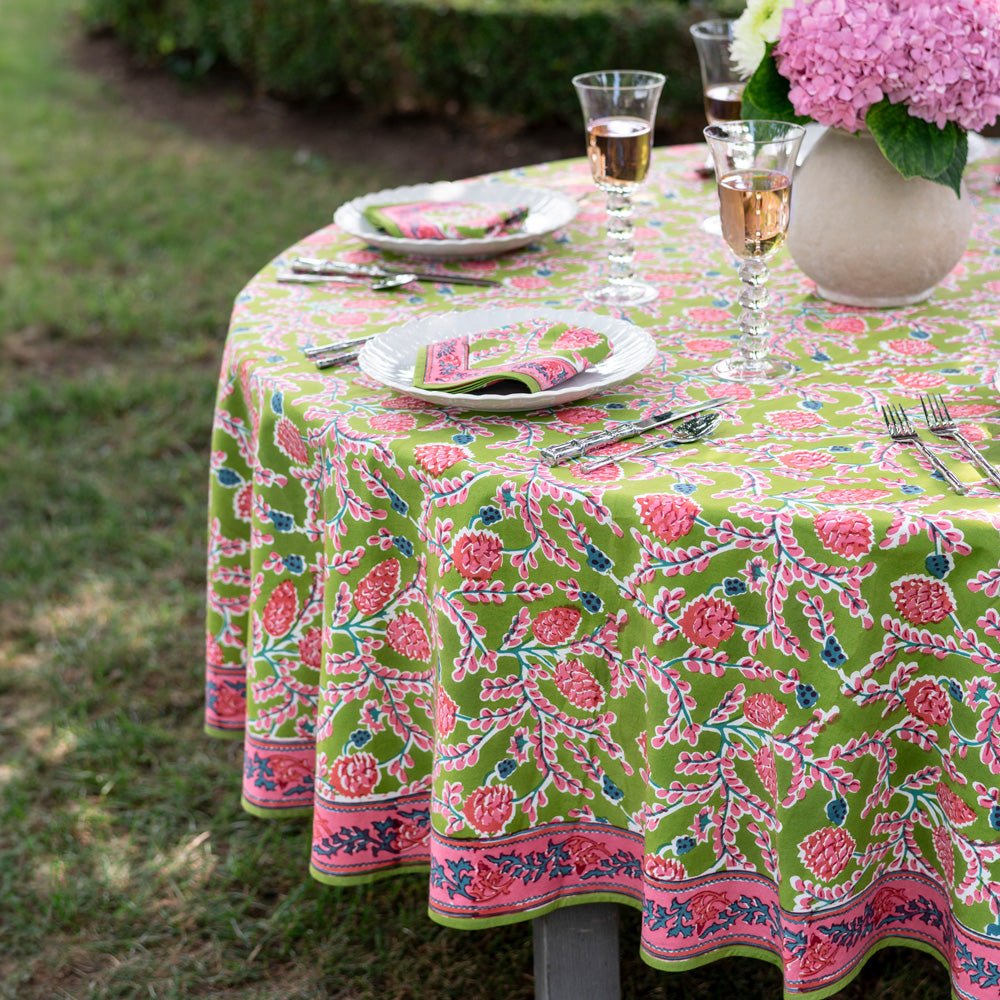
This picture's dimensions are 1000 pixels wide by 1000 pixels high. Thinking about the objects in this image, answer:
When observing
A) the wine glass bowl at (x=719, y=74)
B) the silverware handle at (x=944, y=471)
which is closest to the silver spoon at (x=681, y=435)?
the silverware handle at (x=944, y=471)

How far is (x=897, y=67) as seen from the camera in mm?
1604

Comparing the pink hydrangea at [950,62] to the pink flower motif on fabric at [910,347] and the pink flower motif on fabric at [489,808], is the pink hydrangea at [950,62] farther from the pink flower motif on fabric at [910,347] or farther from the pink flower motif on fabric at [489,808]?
the pink flower motif on fabric at [489,808]

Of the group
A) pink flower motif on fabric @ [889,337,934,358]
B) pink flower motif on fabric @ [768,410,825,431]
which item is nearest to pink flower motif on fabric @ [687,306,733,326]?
pink flower motif on fabric @ [889,337,934,358]

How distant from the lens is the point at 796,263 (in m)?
1.90

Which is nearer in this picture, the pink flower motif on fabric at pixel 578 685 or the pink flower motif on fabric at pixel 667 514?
the pink flower motif on fabric at pixel 667 514

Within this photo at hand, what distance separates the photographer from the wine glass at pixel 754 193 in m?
1.54

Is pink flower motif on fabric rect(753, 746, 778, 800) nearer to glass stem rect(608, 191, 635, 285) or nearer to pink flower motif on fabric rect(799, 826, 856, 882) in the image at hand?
pink flower motif on fabric rect(799, 826, 856, 882)

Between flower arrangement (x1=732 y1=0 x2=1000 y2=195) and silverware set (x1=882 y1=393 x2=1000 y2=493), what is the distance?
329mm

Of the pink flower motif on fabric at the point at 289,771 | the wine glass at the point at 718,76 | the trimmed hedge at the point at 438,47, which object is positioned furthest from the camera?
the trimmed hedge at the point at 438,47

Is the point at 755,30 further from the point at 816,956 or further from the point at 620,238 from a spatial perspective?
the point at 816,956

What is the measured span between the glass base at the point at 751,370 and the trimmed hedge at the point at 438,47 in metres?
4.22

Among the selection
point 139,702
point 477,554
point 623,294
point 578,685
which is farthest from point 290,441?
point 139,702

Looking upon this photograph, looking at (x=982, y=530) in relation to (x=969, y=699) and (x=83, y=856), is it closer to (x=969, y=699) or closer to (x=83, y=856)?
(x=969, y=699)

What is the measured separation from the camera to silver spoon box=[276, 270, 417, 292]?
1.99m
